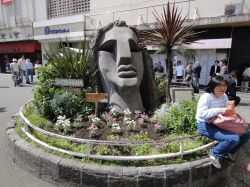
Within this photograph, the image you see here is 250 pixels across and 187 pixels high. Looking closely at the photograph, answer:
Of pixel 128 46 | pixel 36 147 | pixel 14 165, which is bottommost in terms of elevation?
pixel 14 165

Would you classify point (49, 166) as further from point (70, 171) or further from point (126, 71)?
point (126, 71)

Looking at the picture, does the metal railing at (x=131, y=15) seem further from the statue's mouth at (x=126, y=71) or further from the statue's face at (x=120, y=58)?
the statue's mouth at (x=126, y=71)

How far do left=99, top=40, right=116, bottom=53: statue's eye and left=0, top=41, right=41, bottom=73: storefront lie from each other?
21.7 m

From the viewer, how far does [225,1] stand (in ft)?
43.6

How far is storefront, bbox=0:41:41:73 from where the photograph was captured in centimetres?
2602

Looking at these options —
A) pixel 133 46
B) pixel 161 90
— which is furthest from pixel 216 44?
pixel 133 46

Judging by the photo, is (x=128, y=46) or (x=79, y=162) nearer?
(x=79, y=162)

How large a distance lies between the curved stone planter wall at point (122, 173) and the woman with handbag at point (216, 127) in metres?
0.22

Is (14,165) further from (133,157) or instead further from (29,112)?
(133,157)

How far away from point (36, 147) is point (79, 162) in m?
1.01

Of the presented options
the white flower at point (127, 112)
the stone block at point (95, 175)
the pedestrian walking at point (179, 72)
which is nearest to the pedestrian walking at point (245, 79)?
the pedestrian walking at point (179, 72)

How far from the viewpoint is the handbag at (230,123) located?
12.7ft

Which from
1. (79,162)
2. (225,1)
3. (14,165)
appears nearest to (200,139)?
(79,162)

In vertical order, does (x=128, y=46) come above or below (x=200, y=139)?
above
